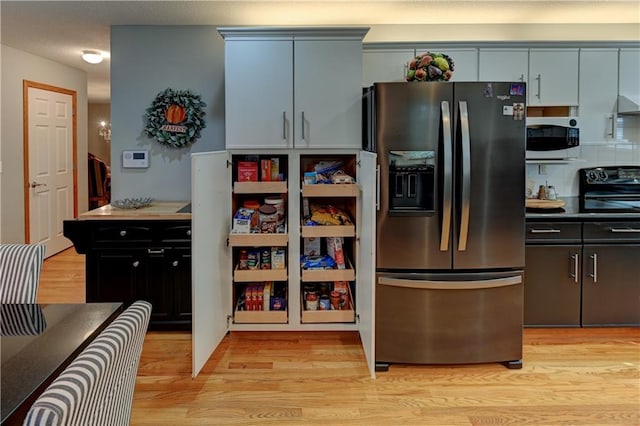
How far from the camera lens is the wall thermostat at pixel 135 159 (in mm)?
3898

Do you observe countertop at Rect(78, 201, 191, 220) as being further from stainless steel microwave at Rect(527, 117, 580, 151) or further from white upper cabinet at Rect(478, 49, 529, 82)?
stainless steel microwave at Rect(527, 117, 580, 151)

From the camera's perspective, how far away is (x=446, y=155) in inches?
109

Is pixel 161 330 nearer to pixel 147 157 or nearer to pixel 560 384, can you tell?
pixel 147 157

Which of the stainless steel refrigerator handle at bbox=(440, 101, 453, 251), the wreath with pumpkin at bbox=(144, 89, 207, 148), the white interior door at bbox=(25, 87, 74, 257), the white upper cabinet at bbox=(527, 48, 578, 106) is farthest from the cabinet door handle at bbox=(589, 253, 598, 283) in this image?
the white interior door at bbox=(25, 87, 74, 257)

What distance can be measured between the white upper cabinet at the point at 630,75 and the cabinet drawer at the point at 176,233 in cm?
340

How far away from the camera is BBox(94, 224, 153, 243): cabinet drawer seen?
334 centimetres

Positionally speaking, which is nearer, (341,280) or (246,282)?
(341,280)

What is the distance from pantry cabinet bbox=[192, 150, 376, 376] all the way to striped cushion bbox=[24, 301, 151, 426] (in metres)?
1.74

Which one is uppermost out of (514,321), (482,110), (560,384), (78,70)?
(78,70)

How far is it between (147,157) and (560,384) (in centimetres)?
327

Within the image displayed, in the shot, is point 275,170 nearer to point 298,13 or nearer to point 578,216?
point 298,13

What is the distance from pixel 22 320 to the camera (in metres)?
1.64

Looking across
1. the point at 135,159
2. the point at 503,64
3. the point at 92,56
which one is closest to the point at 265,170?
the point at 135,159

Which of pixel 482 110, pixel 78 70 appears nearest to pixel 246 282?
pixel 482 110
